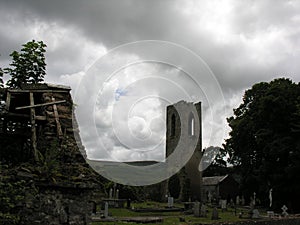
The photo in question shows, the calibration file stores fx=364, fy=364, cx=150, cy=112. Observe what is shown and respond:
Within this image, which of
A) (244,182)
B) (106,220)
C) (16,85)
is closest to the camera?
(16,85)

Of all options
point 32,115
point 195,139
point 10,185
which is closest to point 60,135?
point 32,115

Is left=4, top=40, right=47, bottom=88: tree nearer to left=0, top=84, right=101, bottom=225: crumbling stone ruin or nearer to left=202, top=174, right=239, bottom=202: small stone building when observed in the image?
left=0, top=84, right=101, bottom=225: crumbling stone ruin

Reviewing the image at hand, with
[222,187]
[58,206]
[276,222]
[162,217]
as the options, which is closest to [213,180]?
[222,187]

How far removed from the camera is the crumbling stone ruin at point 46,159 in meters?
7.95

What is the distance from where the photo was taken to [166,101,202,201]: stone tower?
39025 mm

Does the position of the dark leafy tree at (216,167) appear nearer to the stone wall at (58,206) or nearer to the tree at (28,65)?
the tree at (28,65)

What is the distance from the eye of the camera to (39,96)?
40.9ft

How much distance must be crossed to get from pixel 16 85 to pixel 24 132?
265 cm

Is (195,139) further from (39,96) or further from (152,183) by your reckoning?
(39,96)

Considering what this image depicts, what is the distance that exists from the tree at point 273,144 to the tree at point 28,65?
1906cm

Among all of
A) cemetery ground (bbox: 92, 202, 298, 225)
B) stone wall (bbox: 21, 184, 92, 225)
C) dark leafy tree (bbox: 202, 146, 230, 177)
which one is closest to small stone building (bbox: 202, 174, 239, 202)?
dark leafy tree (bbox: 202, 146, 230, 177)

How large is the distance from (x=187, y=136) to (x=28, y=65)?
28538 mm

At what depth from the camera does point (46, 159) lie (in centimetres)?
895

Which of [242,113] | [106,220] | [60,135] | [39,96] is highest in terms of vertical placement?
[242,113]
